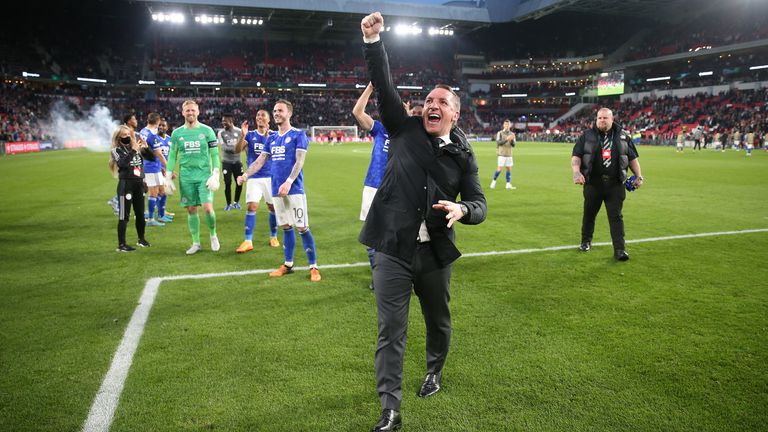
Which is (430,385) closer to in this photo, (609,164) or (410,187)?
(410,187)

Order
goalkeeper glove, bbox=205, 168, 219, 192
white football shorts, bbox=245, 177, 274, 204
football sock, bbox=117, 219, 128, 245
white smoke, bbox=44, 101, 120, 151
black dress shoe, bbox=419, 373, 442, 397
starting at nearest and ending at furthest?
black dress shoe, bbox=419, 373, 442, 397
goalkeeper glove, bbox=205, 168, 219, 192
football sock, bbox=117, 219, 128, 245
white football shorts, bbox=245, 177, 274, 204
white smoke, bbox=44, 101, 120, 151

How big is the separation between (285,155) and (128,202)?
3.42m

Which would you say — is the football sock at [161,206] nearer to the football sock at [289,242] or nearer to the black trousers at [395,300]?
the football sock at [289,242]

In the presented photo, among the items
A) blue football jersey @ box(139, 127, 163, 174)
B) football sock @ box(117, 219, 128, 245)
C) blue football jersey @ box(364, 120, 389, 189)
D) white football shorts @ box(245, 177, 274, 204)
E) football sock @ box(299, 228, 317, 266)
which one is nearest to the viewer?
blue football jersey @ box(364, 120, 389, 189)

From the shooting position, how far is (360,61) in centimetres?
7275

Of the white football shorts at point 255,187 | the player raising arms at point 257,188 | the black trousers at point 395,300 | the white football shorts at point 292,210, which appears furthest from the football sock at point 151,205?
the black trousers at point 395,300

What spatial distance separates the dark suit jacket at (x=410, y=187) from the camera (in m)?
3.17

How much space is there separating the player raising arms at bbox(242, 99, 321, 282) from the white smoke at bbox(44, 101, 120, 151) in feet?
160

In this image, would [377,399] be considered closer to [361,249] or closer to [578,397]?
[578,397]

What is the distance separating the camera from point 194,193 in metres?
7.87

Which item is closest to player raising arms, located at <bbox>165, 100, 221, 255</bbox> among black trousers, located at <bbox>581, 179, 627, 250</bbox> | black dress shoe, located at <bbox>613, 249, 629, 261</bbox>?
black trousers, located at <bbox>581, 179, 627, 250</bbox>

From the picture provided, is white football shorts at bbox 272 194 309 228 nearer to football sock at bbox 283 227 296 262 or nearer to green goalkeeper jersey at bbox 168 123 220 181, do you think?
football sock at bbox 283 227 296 262

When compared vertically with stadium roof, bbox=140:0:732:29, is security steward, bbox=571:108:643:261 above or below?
below

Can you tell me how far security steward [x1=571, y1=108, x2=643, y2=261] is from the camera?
722 cm
